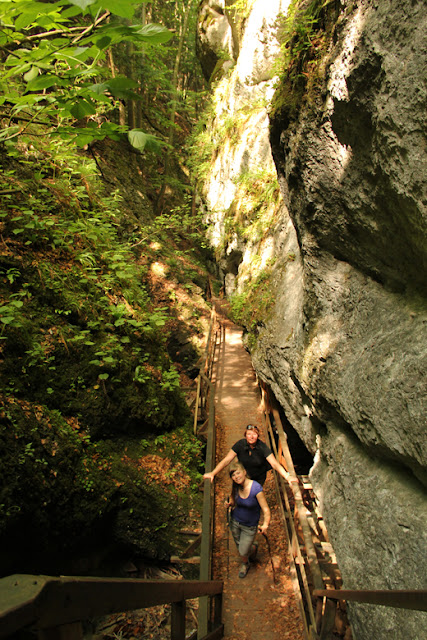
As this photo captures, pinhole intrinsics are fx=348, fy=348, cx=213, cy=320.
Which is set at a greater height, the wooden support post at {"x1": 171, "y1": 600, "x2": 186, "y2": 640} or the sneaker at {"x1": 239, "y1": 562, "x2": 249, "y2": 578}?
the wooden support post at {"x1": 171, "y1": 600, "x2": 186, "y2": 640}

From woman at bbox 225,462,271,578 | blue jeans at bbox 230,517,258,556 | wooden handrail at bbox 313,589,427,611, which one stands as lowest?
blue jeans at bbox 230,517,258,556

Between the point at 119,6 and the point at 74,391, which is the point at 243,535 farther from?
the point at 119,6

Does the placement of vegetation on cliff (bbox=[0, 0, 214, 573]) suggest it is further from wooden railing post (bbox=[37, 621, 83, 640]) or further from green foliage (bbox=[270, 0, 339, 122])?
wooden railing post (bbox=[37, 621, 83, 640])

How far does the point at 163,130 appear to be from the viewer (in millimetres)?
22062

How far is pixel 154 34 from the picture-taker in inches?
62.4

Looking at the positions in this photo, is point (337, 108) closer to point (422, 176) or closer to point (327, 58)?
point (327, 58)

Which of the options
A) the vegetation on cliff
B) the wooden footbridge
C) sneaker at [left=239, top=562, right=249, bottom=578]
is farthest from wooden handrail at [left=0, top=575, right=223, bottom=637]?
sneaker at [left=239, top=562, right=249, bottom=578]

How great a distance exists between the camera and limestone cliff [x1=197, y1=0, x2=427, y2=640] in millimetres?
2623

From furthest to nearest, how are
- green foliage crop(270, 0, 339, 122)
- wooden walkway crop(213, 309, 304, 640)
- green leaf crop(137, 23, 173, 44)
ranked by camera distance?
wooden walkway crop(213, 309, 304, 640) < green foliage crop(270, 0, 339, 122) < green leaf crop(137, 23, 173, 44)

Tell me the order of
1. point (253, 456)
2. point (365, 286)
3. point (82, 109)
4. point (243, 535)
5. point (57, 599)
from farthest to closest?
1. point (253, 456)
2. point (243, 535)
3. point (365, 286)
4. point (82, 109)
5. point (57, 599)

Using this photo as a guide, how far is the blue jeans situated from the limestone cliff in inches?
39.5

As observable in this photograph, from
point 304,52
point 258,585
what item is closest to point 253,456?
point 258,585

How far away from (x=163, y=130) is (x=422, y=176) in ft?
75.2

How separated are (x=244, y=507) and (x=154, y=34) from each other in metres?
4.58
